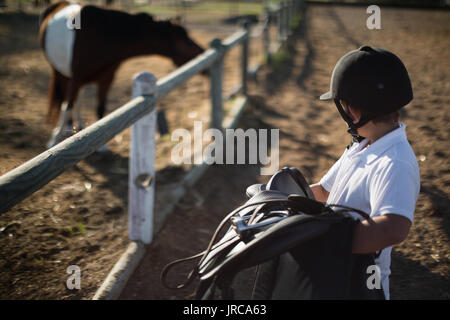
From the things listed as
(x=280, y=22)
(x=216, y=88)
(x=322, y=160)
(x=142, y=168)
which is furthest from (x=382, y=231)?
(x=280, y=22)

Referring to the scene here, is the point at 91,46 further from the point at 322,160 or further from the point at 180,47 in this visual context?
the point at 322,160

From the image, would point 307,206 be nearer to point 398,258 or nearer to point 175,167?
point 398,258

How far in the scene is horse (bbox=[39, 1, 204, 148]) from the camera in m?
4.38

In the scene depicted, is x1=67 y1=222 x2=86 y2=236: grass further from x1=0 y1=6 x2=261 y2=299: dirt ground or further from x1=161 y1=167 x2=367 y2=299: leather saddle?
x1=161 y1=167 x2=367 y2=299: leather saddle

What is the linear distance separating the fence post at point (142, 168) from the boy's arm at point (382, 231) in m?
1.78

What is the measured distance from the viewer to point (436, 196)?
3256 mm

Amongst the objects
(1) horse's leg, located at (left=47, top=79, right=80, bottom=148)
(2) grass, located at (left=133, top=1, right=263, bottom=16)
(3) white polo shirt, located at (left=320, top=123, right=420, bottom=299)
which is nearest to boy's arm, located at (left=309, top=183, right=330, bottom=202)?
(3) white polo shirt, located at (left=320, top=123, right=420, bottom=299)

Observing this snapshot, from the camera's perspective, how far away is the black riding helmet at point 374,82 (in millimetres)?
1425

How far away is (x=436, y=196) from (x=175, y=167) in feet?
7.76

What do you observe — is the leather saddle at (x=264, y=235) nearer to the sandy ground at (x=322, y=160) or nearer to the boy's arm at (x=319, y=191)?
the boy's arm at (x=319, y=191)

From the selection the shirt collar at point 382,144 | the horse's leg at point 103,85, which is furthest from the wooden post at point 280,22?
the shirt collar at point 382,144

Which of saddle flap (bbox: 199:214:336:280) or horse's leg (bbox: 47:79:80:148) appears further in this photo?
horse's leg (bbox: 47:79:80:148)

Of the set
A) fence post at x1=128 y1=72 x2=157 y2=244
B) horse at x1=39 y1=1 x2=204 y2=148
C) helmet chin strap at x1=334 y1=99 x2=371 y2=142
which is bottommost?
fence post at x1=128 y1=72 x2=157 y2=244

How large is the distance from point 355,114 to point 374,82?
0.14 meters
